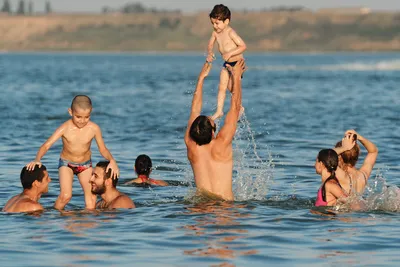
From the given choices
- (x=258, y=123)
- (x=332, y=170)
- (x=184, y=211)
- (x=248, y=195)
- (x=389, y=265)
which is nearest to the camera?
(x=389, y=265)

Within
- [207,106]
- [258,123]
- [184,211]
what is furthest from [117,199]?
[207,106]

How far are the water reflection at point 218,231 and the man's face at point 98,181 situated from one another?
4.51 feet

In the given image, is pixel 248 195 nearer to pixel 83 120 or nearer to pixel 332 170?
pixel 332 170

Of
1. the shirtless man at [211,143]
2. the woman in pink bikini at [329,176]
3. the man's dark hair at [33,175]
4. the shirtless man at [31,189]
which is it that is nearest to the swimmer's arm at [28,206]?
the shirtless man at [31,189]

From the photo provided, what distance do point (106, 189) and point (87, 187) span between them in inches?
11.0

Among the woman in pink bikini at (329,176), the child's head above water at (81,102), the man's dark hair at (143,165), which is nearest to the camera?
the child's head above water at (81,102)

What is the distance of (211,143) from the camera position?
A: 14.2 metres

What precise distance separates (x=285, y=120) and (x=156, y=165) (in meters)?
14.8

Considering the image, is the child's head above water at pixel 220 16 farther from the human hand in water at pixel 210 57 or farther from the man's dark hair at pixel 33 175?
the man's dark hair at pixel 33 175

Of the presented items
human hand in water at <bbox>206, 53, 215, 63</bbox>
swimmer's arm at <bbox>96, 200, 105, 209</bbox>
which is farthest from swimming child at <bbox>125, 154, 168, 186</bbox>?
human hand in water at <bbox>206, 53, 215, 63</bbox>

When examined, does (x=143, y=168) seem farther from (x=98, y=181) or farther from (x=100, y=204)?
(x=98, y=181)

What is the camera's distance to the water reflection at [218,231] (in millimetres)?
11719

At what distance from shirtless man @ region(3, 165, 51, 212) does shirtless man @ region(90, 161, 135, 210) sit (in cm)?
68

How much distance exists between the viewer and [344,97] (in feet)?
171
